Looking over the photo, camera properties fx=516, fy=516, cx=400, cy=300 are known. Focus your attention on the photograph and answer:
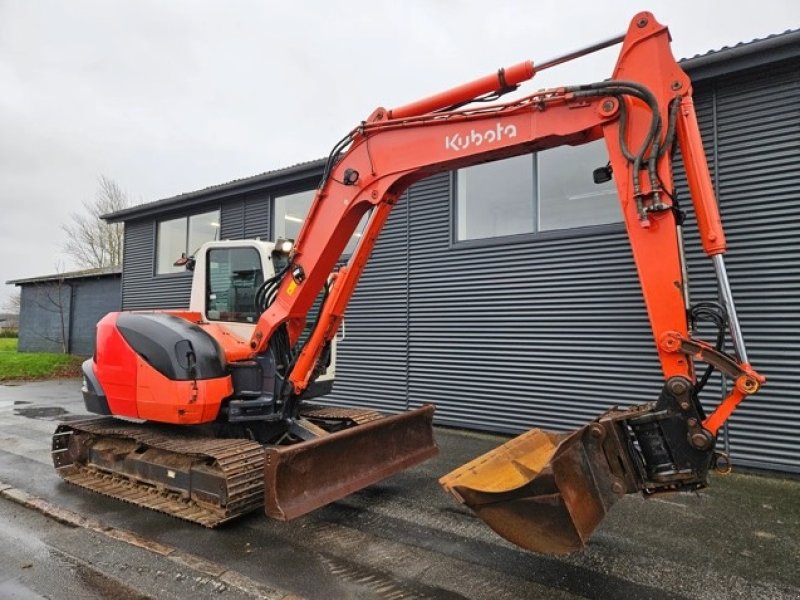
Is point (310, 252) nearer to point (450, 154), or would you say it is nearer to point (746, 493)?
point (450, 154)

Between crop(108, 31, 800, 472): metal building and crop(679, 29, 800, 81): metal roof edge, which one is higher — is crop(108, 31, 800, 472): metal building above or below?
below

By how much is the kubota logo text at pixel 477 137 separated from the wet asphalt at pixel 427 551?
9.87 ft

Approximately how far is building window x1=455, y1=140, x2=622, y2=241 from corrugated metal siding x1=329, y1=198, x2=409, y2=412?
1.20 m

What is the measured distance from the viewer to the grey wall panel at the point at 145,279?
12.0 meters

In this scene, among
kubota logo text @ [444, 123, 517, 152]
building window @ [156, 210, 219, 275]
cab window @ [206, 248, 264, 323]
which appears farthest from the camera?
building window @ [156, 210, 219, 275]

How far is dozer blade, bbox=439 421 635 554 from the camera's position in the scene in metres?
2.81

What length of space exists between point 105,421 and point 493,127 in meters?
5.15

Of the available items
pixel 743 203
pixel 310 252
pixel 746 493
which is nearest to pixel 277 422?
pixel 310 252

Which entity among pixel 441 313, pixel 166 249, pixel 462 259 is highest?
pixel 166 249

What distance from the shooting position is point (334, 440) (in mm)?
4355

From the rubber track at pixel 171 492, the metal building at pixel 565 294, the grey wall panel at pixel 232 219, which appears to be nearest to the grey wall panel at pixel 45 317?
the grey wall panel at pixel 232 219

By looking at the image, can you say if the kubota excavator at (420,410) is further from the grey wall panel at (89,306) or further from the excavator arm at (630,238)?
the grey wall panel at (89,306)

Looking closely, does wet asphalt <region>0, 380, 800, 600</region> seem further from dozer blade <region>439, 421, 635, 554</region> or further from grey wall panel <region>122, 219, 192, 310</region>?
grey wall panel <region>122, 219, 192, 310</region>

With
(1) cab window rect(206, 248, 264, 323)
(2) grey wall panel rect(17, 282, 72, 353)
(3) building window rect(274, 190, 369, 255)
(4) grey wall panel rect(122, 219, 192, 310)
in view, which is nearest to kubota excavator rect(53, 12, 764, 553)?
(1) cab window rect(206, 248, 264, 323)
